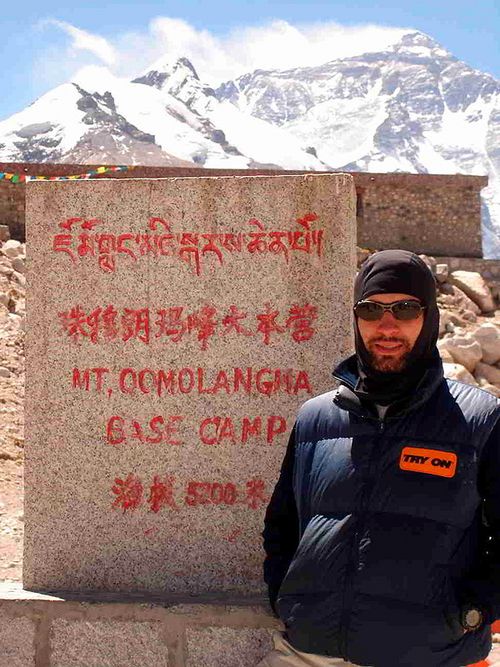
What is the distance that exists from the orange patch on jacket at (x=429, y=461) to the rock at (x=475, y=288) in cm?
1497

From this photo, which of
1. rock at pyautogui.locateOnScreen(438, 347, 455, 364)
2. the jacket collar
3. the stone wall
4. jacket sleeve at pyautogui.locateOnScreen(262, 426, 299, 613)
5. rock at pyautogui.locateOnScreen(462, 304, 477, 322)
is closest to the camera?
the jacket collar

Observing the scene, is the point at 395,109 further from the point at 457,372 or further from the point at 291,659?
the point at 291,659

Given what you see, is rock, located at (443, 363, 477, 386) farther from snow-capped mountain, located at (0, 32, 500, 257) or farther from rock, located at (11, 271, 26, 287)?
snow-capped mountain, located at (0, 32, 500, 257)

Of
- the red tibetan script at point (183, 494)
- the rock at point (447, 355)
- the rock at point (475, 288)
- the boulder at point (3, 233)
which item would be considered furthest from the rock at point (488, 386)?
the boulder at point (3, 233)

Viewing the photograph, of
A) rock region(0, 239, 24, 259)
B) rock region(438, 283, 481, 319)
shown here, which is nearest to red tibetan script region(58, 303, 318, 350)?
rock region(0, 239, 24, 259)

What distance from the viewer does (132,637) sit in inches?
137

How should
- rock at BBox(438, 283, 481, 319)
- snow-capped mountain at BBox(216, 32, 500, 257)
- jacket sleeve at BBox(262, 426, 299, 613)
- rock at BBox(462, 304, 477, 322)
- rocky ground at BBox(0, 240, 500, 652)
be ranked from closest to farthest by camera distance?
jacket sleeve at BBox(262, 426, 299, 613) < rocky ground at BBox(0, 240, 500, 652) < rock at BBox(462, 304, 477, 322) < rock at BBox(438, 283, 481, 319) < snow-capped mountain at BBox(216, 32, 500, 257)

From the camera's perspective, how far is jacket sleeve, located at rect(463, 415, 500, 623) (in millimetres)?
2312

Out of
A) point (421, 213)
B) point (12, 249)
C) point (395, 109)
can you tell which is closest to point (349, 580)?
point (12, 249)

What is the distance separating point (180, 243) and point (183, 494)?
101 cm

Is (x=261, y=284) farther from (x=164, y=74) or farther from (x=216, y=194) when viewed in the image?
(x=164, y=74)

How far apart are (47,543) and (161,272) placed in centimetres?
121

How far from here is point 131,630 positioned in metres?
3.48

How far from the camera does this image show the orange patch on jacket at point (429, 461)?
241 cm
